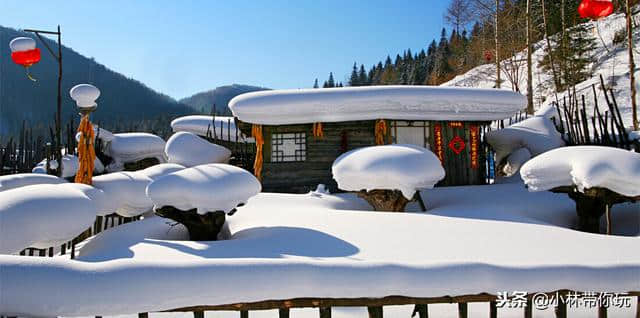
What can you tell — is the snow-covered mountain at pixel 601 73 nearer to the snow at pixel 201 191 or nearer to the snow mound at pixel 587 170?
the snow mound at pixel 587 170

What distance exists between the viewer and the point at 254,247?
19.4ft

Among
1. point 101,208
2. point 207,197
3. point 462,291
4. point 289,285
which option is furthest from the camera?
point 101,208

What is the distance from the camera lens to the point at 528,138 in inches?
528

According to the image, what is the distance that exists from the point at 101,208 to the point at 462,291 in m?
6.66

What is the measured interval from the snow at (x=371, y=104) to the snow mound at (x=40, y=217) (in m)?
7.39

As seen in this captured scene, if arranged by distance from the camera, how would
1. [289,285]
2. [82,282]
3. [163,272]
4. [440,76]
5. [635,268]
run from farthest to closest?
[440,76] → [635,268] → [289,285] → [163,272] → [82,282]

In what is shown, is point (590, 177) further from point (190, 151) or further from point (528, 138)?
point (190, 151)

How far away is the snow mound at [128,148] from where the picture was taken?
16703mm

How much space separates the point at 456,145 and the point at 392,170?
17.9 ft

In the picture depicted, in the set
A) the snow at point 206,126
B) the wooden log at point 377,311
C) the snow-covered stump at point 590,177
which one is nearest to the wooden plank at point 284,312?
the wooden log at point 377,311

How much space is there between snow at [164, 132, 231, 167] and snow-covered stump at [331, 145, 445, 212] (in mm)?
6617

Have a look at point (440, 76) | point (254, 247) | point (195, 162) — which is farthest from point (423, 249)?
point (440, 76)

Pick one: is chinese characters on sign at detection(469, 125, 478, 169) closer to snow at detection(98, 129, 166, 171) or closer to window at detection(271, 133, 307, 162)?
window at detection(271, 133, 307, 162)

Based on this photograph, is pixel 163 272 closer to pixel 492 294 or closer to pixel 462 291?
pixel 462 291
